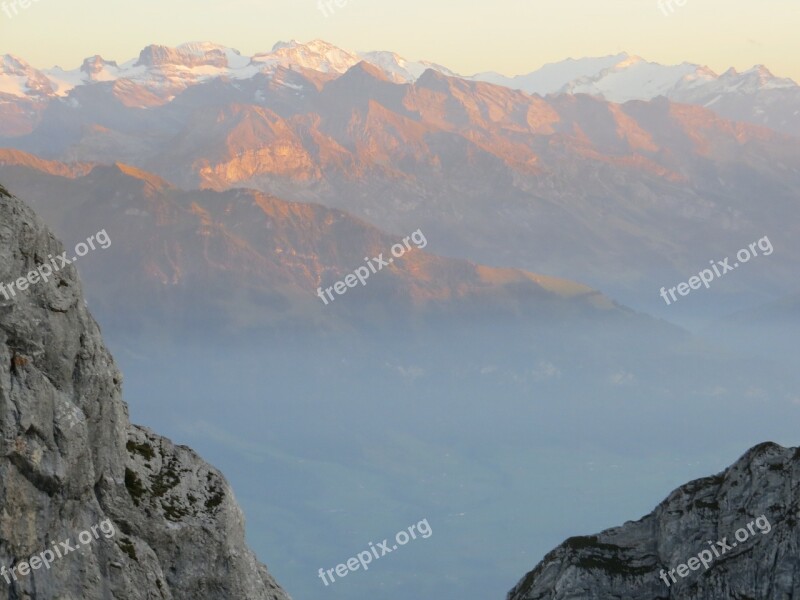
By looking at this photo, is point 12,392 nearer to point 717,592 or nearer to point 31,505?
point 31,505

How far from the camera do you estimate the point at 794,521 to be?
142 ft

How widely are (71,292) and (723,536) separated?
30.6m

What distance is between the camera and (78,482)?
97.0 ft

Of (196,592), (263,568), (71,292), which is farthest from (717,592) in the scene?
(71,292)
